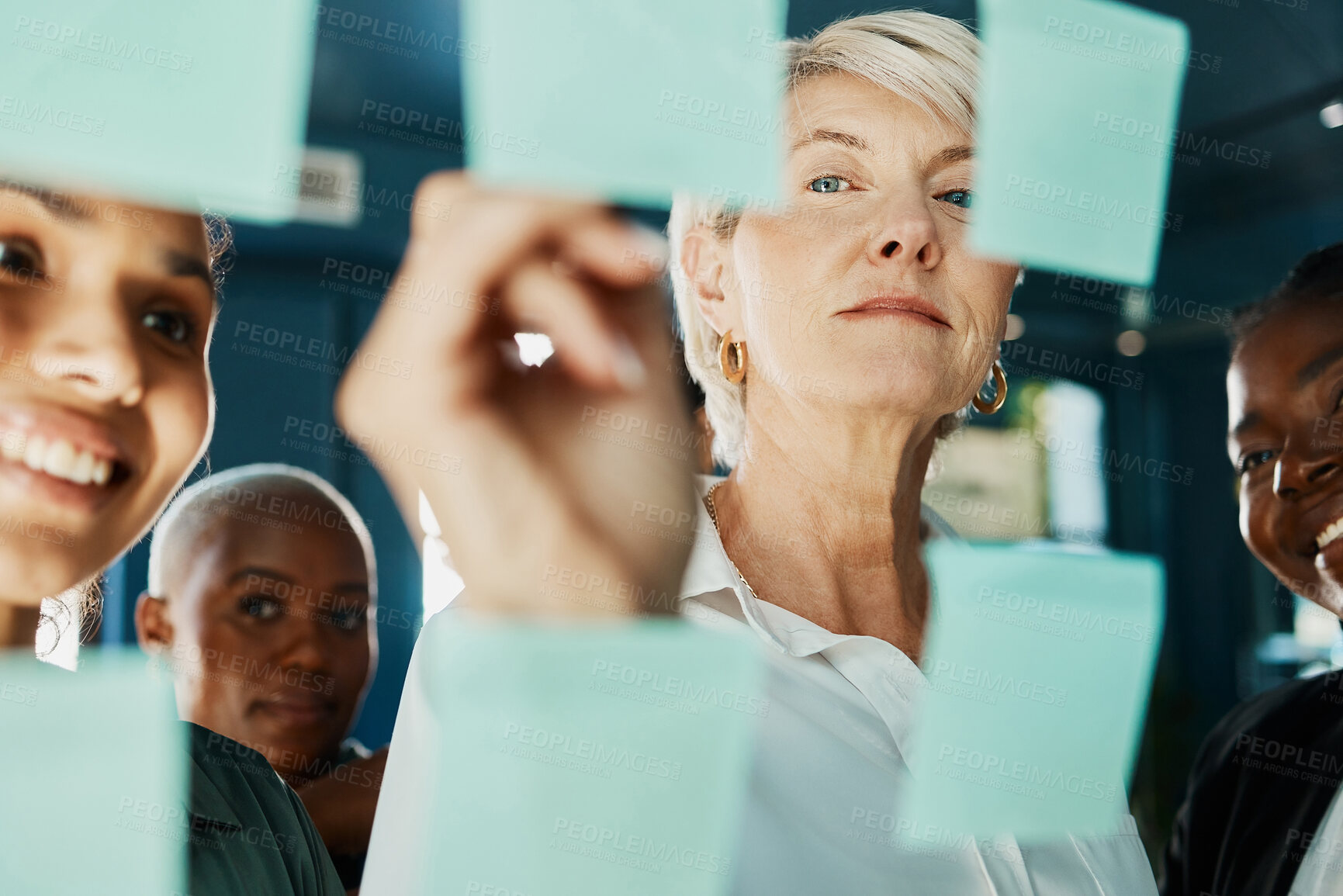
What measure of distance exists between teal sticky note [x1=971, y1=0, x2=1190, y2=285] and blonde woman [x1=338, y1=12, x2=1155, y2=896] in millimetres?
247

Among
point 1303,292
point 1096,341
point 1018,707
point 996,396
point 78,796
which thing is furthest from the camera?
point 1096,341

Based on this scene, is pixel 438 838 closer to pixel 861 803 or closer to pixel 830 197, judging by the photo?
pixel 861 803

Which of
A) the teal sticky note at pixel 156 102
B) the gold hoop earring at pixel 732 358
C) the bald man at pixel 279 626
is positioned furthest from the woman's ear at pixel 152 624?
the gold hoop earring at pixel 732 358

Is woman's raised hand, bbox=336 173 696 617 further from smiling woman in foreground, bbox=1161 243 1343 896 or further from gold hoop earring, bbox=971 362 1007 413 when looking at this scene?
smiling woman in foreground, bbox=1161 243 1343 896

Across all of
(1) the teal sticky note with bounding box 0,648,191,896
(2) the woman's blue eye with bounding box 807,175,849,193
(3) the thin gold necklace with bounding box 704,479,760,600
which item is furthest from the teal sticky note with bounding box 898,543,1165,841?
(1) the teal sticky note with bounding box 0,648,191,896

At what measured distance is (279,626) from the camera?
32.7 inches

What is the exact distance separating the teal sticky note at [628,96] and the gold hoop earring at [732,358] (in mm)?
149

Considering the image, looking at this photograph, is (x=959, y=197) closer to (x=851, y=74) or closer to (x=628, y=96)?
(x=851, y=74)

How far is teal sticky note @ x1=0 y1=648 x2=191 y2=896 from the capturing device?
2.36ft

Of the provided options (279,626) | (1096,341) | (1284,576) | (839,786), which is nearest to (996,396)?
(839,786)

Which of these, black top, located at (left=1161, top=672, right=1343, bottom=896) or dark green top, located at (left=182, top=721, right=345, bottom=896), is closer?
dark green top, located at (left=182, top=721, right=345, bottom=896)

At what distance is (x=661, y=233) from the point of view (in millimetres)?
975

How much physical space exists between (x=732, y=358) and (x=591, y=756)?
1.42ft

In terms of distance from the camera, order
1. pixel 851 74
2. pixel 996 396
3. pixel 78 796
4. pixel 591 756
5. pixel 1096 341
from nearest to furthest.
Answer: pixel 78 796, pixel 591 756, pixel 851 74, pixel 996 396, pixel 1096 341
